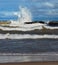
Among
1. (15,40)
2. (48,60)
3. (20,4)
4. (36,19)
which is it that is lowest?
(48,60)

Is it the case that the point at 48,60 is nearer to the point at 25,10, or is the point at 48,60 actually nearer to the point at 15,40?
the point at 15,40

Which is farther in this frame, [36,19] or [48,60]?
[36,19]

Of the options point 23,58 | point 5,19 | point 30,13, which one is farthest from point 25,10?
point 23,58

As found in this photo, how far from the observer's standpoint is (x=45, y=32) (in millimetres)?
1360

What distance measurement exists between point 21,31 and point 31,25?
0.08 meters

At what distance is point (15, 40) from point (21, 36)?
0.05m

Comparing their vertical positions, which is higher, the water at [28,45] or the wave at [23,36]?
the wave at [23,36]

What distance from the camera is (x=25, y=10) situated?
139 centimetres

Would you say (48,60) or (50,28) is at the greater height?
(50,28)

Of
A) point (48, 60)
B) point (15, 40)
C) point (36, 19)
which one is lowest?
Result: point (48, 60)

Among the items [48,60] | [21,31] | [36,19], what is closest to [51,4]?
[36,19]

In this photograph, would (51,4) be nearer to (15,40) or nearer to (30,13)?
(30,13)

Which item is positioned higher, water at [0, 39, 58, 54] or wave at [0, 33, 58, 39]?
wave at [0, 33, 58, 39]

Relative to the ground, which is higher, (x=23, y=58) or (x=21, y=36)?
(x=21, y=36)
